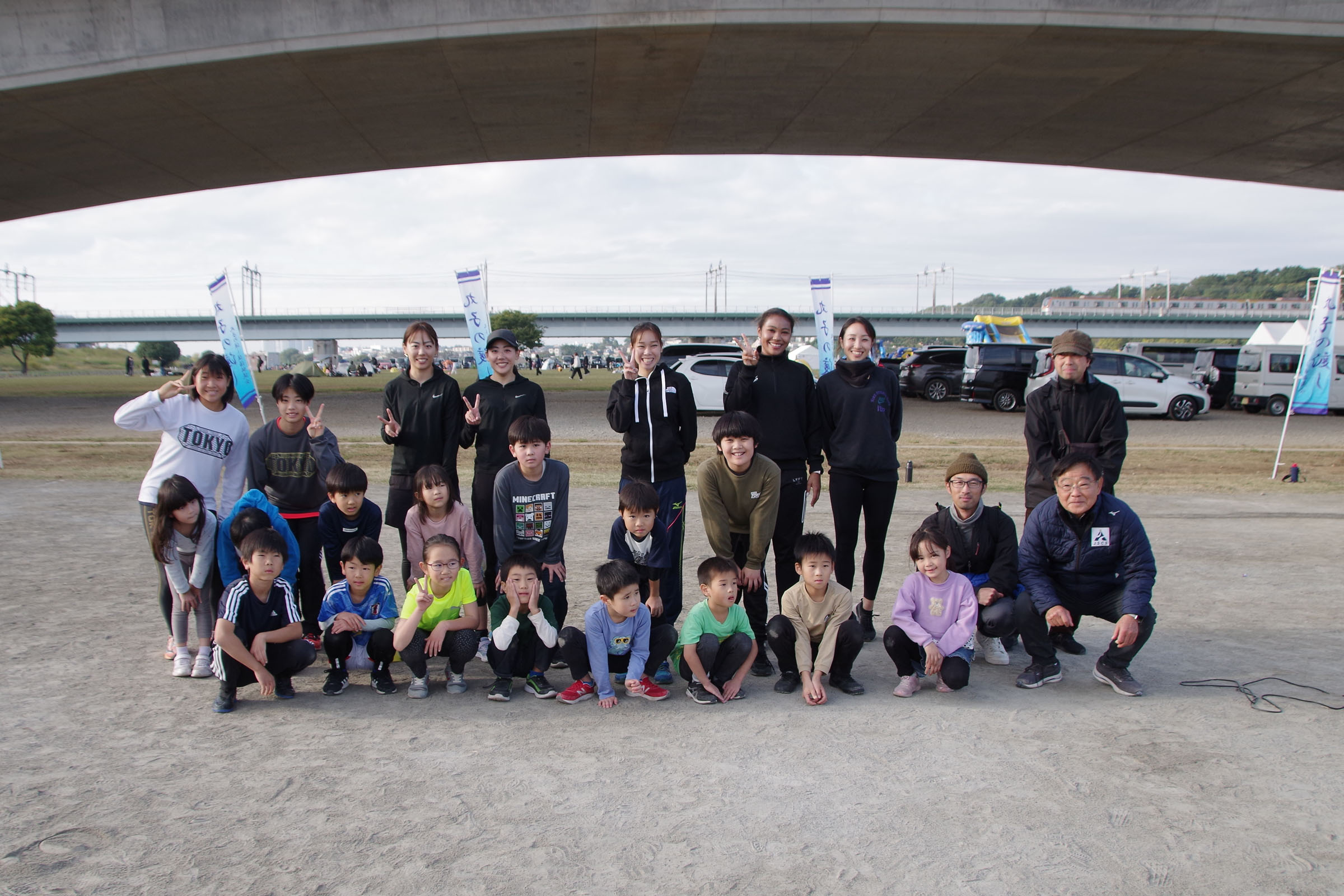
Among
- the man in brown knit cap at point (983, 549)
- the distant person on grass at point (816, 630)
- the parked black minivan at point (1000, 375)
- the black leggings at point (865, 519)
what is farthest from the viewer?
the parked black minivan at point (1000, 375)

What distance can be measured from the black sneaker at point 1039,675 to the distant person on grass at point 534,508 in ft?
7.85

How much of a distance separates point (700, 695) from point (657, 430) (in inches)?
58.2

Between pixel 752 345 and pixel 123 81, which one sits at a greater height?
pixel 123 81

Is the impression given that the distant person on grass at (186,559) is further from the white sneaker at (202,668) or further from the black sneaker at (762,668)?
the black sneaker at (762,668)

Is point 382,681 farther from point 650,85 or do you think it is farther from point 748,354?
point 650,85

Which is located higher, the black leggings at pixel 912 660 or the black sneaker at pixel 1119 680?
the black leggings at pixel 912 660

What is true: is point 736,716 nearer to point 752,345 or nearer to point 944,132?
point 752,345

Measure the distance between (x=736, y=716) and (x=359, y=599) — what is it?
204 centimetres

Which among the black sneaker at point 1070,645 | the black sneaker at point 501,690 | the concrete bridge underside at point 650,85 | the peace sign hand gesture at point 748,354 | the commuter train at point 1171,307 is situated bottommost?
the black sneaker at point 1070,645

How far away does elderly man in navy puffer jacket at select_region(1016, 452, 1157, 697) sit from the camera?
12.8 ft

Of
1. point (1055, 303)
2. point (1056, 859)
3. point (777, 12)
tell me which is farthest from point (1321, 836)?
point (1055, 303)

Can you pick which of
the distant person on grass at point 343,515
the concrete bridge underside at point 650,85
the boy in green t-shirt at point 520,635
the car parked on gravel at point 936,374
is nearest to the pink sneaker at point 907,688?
the boy in green t-shirt at point 520,635

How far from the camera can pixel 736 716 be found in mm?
3578

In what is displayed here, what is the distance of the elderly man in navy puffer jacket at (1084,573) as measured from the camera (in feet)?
12.8
